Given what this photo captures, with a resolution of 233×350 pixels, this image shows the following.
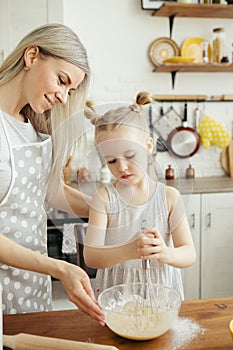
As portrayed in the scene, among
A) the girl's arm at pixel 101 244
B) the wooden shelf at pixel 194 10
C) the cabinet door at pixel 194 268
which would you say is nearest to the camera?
the girl's arm at pixel 101 244

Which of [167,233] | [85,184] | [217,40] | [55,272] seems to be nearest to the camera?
[55,272]

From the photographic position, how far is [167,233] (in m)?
1.32

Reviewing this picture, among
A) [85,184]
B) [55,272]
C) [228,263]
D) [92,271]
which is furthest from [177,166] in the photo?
[228,263]

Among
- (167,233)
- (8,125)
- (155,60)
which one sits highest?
(155,60)

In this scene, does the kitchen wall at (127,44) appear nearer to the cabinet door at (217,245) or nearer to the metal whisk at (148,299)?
the cabinet door at (217,245)

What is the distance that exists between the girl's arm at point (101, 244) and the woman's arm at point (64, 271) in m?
0.13

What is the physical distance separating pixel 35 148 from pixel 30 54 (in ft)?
0.90

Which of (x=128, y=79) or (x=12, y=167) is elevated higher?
(x=128, y=79)

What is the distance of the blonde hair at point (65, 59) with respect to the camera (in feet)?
3.75

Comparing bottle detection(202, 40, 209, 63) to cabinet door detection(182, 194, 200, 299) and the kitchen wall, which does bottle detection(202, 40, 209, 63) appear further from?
cabinet door detection(182, 194, 200, 299)

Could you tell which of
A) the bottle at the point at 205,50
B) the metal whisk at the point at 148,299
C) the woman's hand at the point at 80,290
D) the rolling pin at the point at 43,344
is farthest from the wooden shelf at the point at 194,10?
the rolling pin at the point at 43,344

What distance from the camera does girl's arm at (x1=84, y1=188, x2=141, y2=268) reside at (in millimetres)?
1113

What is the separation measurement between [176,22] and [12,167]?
226cm

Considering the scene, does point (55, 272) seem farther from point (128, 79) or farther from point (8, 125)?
point (128, 79)
